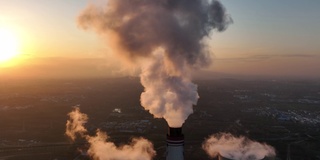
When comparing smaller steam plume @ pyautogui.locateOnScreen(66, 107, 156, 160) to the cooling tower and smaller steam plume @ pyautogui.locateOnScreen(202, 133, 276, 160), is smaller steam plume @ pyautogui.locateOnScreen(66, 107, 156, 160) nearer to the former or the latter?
smaller steam plume @ pyautogui.locateOnScreen(202, 133, 276, 160)

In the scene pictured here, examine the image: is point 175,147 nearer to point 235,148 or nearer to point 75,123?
point 235,148

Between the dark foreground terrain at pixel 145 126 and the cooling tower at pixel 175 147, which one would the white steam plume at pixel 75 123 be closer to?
the dark foreground terrain at pixel 145 126

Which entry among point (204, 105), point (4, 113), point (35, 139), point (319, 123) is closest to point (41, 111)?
point (4, 113)

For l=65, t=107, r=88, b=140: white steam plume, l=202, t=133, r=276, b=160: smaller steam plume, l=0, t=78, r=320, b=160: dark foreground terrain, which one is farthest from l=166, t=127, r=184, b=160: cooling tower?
l=65, t=107, r=88, b=140: white steam plume

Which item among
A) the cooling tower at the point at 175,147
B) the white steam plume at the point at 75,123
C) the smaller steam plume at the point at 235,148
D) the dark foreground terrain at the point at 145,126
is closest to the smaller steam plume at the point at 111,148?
the white steam plume at the point at 75,123

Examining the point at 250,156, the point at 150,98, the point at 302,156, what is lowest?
the point at 302,156

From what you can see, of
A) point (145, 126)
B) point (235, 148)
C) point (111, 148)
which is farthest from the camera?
point (145, 126)

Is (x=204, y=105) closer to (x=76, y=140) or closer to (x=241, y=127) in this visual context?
(x=241, y=127)

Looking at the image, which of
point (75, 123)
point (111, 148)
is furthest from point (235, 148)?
point (75, 123)
